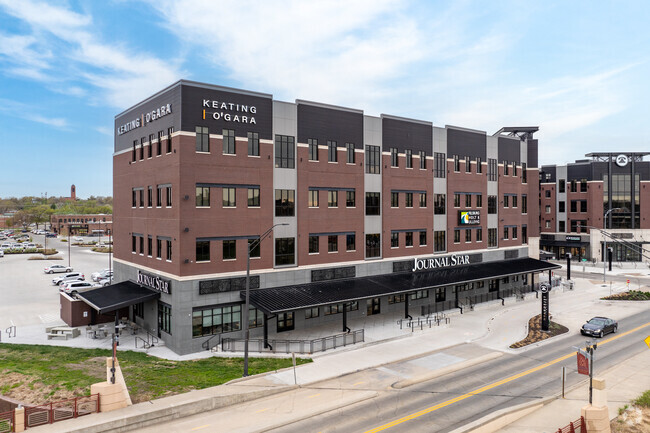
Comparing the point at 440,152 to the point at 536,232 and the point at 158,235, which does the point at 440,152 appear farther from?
the point at 158,235

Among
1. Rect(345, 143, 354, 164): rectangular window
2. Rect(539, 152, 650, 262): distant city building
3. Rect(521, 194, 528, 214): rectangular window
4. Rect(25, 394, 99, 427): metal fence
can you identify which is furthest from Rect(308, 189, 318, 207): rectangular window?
Rect(539, 152, 650, 262): distant city building

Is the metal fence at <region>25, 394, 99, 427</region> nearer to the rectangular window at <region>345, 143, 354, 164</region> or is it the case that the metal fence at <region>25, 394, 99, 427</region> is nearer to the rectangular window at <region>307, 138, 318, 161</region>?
the rectangular window at <region>307, 138, 318, 161</region>

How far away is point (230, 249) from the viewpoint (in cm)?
3369

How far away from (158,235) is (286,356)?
47.5 feet

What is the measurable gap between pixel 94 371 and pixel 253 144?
64.0ft

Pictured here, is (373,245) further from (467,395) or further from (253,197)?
(467,395)

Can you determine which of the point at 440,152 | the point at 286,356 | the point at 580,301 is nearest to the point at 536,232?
the point at 580,301

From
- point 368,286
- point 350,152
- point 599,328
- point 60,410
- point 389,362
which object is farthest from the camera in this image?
point 350,152

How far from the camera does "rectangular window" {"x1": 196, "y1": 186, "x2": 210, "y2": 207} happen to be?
32.6m

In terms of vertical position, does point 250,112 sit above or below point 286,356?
above

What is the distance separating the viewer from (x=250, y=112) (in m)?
A: 34.7

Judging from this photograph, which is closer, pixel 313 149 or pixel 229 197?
pixel 229 197

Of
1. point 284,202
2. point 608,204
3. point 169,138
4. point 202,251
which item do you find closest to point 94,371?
point 202,251

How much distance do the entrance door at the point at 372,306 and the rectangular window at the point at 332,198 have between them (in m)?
10.1
